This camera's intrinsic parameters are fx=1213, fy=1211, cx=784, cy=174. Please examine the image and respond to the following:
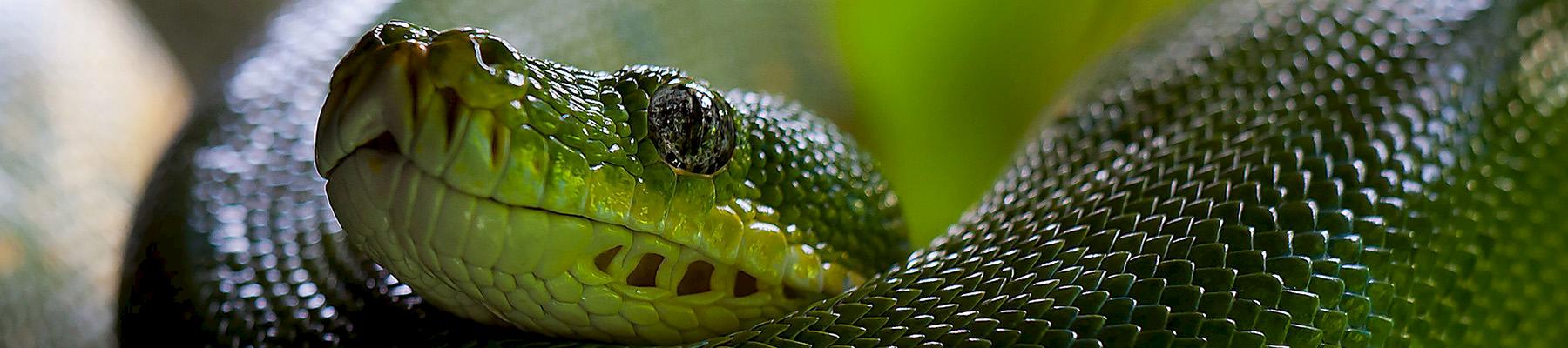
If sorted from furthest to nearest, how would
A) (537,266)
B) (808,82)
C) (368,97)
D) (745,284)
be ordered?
(808,82)
(745,284)
(537,266)
(368,97)

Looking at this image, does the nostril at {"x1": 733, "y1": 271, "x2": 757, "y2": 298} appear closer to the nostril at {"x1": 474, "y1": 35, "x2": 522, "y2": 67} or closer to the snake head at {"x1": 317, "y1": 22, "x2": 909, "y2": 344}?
the snake head at {"x1": 317, "y1": 22, "x2": 909, "y2": 344}

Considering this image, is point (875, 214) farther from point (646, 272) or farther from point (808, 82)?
point (808, 82)

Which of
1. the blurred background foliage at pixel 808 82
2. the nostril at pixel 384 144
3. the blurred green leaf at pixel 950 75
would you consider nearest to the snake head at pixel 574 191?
the nostril at pixel 384 144

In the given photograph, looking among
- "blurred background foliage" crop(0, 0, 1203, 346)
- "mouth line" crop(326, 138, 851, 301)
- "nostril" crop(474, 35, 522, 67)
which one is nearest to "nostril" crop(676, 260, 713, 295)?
"mouth line" crop(326, 138, 851, 301)

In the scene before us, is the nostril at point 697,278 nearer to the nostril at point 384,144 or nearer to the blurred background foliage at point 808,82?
the nostril at point 384,144

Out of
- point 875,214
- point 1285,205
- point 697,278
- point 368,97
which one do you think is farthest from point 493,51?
point 1285,205
